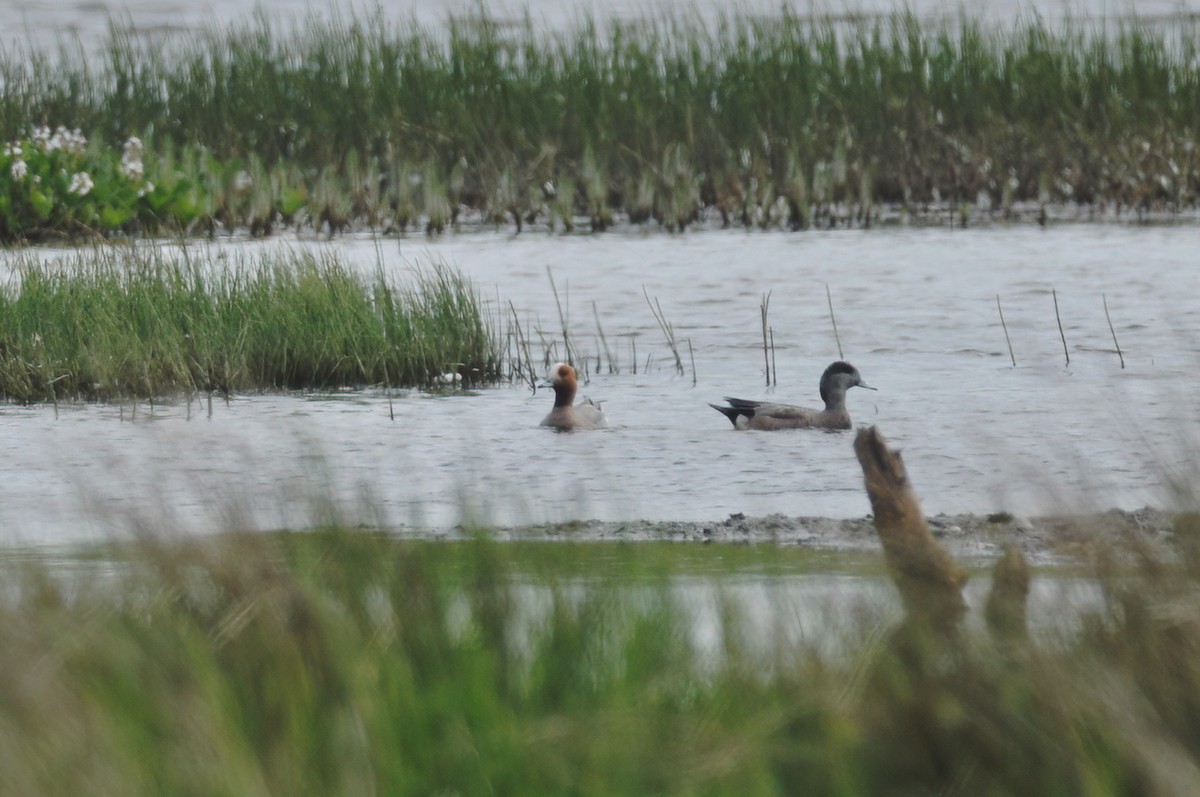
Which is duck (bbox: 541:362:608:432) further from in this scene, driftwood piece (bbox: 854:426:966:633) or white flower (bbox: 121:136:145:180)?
white flower (bbox: 121:136:145:180)

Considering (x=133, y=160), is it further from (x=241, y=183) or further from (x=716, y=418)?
(x=716, y=418)

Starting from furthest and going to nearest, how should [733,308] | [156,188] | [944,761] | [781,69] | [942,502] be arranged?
[781,69] < [156,188] < [733,308] < [942,502] < [944,761]

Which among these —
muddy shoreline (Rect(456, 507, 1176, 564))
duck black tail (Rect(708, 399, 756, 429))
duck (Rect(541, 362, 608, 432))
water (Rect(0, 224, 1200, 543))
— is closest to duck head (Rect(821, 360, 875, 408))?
water (Rect(0, 224, 1200, 543))

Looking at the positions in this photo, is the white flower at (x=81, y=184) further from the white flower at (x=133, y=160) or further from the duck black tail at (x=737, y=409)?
the duck black tail at (x=737, y=409)

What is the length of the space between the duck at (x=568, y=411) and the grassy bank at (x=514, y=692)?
3805 mm

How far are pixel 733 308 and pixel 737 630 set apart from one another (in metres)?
7.65

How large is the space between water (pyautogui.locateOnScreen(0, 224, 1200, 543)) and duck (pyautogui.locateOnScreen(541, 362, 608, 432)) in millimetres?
109

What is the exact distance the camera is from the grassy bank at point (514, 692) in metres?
2.62

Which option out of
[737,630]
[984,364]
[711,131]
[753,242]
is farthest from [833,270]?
[737,630]

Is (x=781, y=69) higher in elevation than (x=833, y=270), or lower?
higher

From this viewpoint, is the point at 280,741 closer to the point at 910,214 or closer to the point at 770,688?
the point at 770,688

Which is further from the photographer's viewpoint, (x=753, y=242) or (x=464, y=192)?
(x=464, y=192)

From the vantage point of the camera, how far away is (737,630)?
2986 mm

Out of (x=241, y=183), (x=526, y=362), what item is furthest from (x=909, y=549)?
(x=241, y=183)
